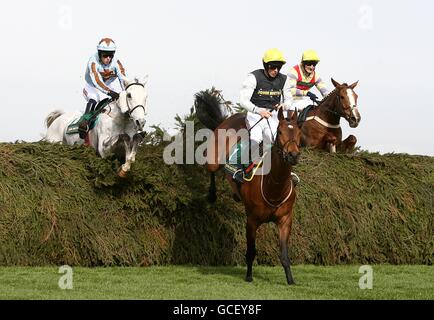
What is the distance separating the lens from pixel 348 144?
1620cm

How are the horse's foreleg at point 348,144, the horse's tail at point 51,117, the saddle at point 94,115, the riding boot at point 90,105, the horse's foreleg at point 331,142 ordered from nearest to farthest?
the saddle at point 94,115 < the riding boot at point 90,105 < the horse's foreleg at point 331,142 < the horse's foreleg at point 348,144 < the horse's tail at point 51,117

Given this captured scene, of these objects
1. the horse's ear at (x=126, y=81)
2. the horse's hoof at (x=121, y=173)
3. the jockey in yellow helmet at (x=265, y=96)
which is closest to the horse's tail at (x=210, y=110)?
the horse's ear at (x=126, y=81)

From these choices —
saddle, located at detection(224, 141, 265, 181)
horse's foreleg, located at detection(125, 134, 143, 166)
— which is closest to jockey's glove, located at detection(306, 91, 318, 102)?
saddle, located at detection(224, 141, 265, 181)

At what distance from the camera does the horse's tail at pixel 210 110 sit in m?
14.6

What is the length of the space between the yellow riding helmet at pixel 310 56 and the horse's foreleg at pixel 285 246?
213 inches

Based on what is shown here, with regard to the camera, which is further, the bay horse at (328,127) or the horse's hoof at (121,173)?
the bay horse at (328,127)

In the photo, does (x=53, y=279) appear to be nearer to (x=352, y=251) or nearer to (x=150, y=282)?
(x=150, y=282)

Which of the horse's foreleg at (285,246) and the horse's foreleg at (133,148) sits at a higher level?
the horse's foreleg at (133,148)

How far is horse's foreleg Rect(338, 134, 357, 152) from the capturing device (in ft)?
53.1

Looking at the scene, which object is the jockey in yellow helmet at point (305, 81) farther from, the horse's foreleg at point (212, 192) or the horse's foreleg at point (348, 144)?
the horse's foreleg at point (212, 192)

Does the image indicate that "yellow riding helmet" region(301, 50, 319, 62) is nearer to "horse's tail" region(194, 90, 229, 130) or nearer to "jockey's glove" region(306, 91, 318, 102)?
"jockey's glove" region(306, 91, 318, 102)

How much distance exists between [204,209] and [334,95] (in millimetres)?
3711

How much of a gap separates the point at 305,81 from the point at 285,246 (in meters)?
5.88

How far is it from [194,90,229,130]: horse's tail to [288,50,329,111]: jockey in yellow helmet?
1.97 m
